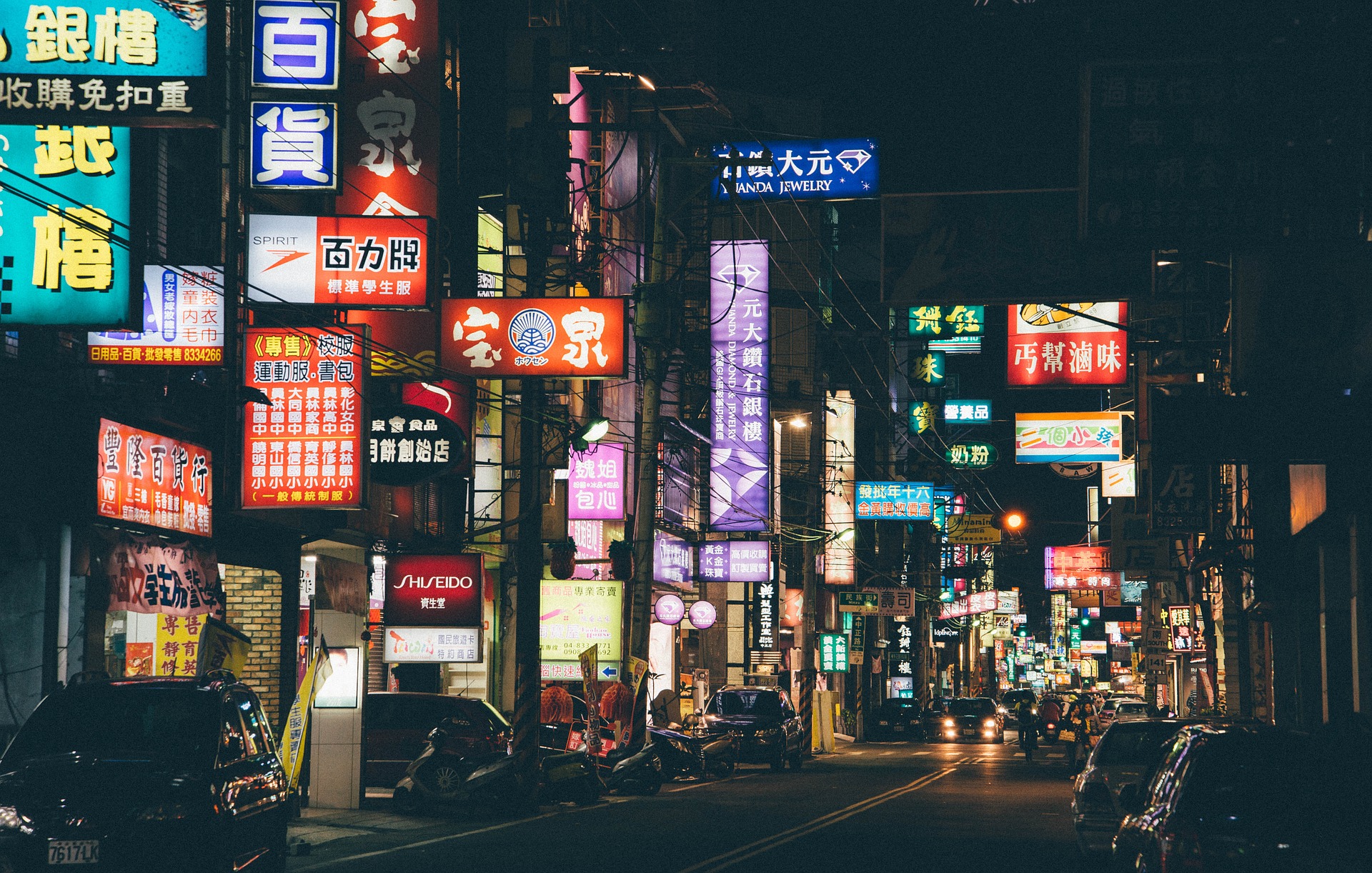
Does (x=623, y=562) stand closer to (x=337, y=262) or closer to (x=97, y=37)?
(x=337, y=262)

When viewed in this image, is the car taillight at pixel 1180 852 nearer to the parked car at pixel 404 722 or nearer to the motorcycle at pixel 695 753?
the parked car at pixel 404 722

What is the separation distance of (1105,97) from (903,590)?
143 feet

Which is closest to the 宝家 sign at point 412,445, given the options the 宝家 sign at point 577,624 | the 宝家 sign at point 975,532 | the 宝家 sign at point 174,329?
the 宝家 sign at point 174,329

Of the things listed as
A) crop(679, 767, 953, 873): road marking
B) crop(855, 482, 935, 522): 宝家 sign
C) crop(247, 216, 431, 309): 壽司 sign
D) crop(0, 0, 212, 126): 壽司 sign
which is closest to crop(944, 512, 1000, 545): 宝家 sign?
crop(855, 482, 935, 522): 宝家 sign

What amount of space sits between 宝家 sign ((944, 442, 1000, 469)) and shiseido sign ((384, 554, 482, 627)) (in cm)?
4680

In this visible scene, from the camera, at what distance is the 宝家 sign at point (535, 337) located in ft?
70.0

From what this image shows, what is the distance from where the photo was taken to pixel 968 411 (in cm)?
6688

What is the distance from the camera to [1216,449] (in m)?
15.8

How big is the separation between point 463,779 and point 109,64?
39.5 feet

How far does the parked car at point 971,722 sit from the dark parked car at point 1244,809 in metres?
49.3

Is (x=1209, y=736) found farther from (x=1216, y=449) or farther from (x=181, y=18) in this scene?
(x=181, y=18)

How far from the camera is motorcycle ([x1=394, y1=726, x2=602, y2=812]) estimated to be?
22172mm

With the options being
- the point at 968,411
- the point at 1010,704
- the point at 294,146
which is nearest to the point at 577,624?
the point at 294,146

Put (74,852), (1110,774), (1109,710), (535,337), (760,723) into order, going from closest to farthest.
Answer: (74,852) < (1110,774) < (535,337) < (760,723) < (1109,710)
